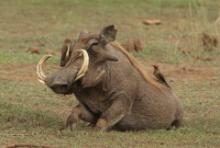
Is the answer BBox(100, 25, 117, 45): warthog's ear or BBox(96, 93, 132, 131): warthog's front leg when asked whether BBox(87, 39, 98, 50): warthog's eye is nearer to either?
BBox(100, 25, 117, 45): warthog's ear

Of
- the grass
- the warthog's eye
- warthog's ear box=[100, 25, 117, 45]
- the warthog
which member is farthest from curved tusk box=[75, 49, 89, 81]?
the grass

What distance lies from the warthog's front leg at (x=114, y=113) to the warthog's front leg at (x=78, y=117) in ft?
0.43

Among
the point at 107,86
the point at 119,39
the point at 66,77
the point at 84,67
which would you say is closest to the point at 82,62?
the point at 84,67

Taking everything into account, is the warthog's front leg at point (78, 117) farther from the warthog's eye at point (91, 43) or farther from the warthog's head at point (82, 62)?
the warthog's eye at point (91, 43)

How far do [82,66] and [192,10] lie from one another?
820cm

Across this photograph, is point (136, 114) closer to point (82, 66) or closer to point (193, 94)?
point (82, 66)

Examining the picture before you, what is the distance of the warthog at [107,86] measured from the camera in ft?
25.7

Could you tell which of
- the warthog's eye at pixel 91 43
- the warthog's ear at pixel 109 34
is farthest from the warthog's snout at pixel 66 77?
the warthog's ear at pixel 109 34

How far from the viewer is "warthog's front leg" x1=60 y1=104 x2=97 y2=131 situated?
26.7ft

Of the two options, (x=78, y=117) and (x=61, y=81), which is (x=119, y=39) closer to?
(x=78, y=117)

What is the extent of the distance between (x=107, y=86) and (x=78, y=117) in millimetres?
382

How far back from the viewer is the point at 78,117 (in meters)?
8.16

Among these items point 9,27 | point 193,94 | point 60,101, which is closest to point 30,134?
point 60,101

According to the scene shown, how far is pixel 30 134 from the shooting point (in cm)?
771
